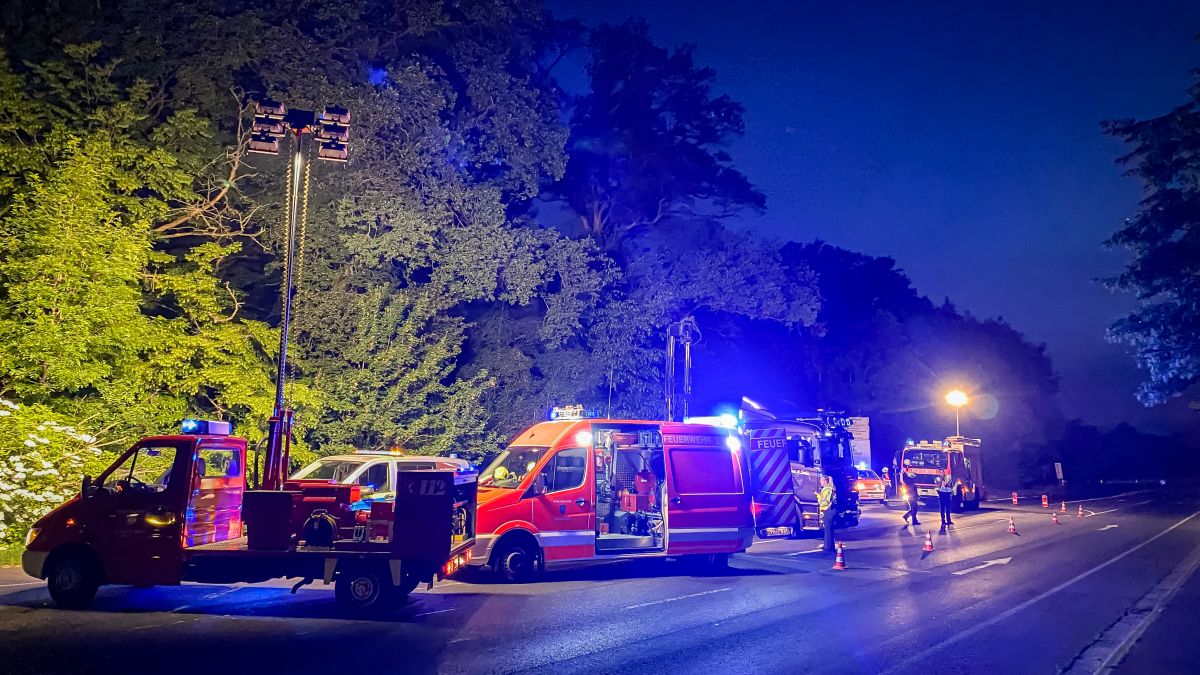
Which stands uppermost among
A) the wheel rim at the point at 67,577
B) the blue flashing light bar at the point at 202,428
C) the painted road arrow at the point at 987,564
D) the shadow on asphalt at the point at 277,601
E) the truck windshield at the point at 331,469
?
the blue flashing light bar at the point at 202,428

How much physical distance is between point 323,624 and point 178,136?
41.9 ft

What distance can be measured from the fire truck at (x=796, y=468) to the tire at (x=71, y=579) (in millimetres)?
12482

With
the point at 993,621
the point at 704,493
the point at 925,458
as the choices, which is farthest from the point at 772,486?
the point at 925,458

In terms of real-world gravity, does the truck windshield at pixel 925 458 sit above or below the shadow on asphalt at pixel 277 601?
above

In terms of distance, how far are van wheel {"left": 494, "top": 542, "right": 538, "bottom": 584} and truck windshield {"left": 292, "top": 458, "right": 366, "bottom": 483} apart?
2821mm

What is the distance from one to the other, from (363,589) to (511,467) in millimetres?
3754

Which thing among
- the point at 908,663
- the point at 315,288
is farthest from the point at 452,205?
the point at 908,663

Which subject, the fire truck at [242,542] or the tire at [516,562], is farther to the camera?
the tire at [516,562]

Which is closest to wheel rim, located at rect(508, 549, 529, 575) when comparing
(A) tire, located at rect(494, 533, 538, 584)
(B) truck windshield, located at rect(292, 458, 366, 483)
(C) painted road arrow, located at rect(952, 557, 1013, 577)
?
(A) tire, located at rect(494, 533, 538, 584)

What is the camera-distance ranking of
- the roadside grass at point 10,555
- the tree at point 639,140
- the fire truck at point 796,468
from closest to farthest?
1. the roadside grass at point 10,555
2. the fire truck at point 796,468
3. the tree at point 639,140

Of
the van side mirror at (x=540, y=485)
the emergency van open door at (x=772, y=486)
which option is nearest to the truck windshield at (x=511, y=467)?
the van side mirror at (x=540, y=485)

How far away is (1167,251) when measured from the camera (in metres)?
33.3

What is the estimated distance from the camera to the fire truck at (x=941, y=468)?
3219 cm

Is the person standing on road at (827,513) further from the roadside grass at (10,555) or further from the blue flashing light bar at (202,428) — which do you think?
the roadside grass at (10,555)
